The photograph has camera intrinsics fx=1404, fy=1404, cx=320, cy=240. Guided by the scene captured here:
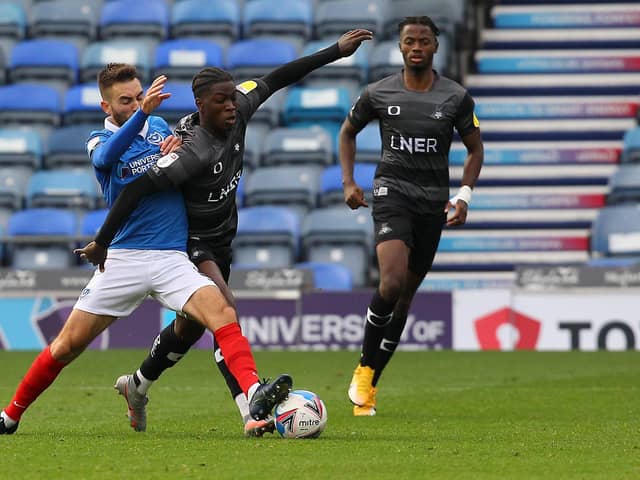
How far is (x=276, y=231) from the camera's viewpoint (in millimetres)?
16281

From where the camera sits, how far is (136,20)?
20.1 m

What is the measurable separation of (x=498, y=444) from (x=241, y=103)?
6.61 ft

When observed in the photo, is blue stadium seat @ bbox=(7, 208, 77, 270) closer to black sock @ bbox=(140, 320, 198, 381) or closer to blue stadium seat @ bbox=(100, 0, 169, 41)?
blue stadium seat @ bbox=(100, 0, 169, 41)

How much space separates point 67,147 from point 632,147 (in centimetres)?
715

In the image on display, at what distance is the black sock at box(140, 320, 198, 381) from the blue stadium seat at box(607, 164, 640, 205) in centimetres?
1081

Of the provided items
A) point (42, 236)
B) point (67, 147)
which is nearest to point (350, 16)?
point (67, 147)

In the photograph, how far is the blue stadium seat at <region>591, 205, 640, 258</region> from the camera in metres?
15.7

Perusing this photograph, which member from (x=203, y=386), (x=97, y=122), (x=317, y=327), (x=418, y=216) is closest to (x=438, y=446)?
(x=418, y=216)

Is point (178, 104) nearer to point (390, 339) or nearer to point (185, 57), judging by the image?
point (185, 57)

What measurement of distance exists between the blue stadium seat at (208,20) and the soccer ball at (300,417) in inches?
562

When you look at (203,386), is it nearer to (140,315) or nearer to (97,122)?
(140,315)

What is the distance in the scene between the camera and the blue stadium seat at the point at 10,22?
66.8ft

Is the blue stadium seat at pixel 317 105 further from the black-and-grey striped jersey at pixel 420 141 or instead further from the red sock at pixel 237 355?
the red sock at pixel 237 355

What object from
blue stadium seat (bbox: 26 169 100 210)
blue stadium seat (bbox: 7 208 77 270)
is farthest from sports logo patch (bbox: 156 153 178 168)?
blue stadium seat (bbox: 26 169 100 210)
